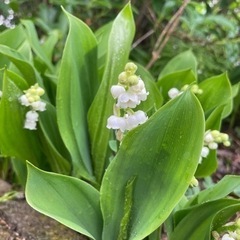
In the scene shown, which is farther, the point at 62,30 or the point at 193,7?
the point at 62,30

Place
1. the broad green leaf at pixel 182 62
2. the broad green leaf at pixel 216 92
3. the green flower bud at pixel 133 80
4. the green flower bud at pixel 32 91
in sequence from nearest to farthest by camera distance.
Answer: the green flower bud at pixel 133 80
the green flower bud at pixel 32 91
the broad green leaf at pixel 216 92
the broad green leaf at pixel 182 62

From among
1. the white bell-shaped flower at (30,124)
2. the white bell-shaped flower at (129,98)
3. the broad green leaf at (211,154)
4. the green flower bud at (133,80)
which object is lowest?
the broad green leaf at (211,154)

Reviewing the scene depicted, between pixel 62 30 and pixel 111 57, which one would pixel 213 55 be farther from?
pixel 111 57

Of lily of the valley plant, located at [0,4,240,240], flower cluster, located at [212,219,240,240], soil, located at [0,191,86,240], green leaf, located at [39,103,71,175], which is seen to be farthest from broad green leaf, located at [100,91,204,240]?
green leaf, located at [39,103,71,175]

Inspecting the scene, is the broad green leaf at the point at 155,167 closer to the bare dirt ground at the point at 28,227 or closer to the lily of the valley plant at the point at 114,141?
the lily of the valley plant at the point at 114,141

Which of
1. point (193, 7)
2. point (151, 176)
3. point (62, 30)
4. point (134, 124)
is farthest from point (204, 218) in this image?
point (62, 30)

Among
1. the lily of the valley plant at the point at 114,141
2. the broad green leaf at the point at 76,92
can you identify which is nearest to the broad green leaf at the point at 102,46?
the lily of the valley plant at the point at 114,141
